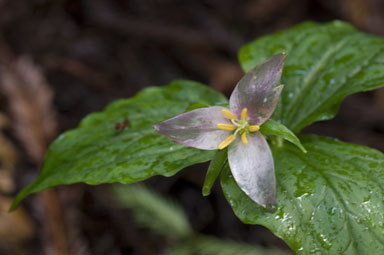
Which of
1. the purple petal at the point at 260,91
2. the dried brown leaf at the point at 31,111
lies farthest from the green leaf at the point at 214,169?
the dried brown leaf at the point at 31,111

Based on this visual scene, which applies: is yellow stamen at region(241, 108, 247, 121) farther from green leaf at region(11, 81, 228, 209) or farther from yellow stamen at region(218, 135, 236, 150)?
green leaf at region(11, 81, 228, 209)

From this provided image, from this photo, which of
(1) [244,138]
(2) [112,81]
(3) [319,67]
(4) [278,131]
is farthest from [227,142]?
(2) [112,81]

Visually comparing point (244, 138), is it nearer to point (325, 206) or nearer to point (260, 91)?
point (260, 91)

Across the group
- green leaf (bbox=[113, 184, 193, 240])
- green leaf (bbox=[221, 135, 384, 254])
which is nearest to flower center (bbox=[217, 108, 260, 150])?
green leaf (bbox=[221, 135, 384, 254])

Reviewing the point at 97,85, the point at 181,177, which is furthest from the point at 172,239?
the point at 97,85

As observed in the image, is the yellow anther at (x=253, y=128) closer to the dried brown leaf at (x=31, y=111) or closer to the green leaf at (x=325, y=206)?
the green leaf at (x=325, y=206)

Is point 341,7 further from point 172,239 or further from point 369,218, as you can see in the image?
point 369,218
